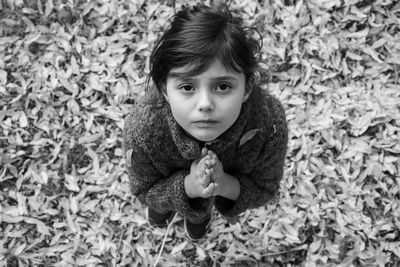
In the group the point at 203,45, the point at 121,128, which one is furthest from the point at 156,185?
the point at 121,128

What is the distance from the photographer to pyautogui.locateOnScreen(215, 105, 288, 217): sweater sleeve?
1.38 m

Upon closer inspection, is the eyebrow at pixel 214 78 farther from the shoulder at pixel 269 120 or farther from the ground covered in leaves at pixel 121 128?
the ground covered in leaves at pixel 121 128

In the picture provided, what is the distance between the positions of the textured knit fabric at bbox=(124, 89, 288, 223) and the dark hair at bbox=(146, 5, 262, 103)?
0.14m

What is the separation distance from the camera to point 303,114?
2143mm

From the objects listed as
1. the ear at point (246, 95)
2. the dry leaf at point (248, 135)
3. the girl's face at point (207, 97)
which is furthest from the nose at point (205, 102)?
the dry leaf at point (248, 135)

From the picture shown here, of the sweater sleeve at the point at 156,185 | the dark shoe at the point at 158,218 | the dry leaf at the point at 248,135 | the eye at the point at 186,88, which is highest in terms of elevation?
the eye at the point at 186,88

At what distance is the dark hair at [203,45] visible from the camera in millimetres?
1080

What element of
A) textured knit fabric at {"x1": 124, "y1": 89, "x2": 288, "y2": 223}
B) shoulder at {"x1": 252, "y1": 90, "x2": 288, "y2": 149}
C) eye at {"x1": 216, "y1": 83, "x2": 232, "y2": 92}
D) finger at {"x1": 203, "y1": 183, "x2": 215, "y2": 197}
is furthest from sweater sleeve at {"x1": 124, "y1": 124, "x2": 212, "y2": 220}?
eye at {"x1": 216, "y1": 83, "x2": 232, "y2": 92}

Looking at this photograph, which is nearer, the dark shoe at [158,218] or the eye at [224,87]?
the eye at [224,87]

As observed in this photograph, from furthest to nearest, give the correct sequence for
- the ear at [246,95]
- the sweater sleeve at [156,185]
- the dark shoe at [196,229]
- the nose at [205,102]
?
the dark shoe at [196,229] < the sweater sleeve at [156,185] < the ear at [246,95] < the nose at [205,102]

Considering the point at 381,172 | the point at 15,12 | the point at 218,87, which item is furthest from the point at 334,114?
the point at 15,12

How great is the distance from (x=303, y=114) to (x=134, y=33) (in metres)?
0.77

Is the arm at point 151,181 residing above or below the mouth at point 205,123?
below

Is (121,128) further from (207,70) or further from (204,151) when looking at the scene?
(207,70)
